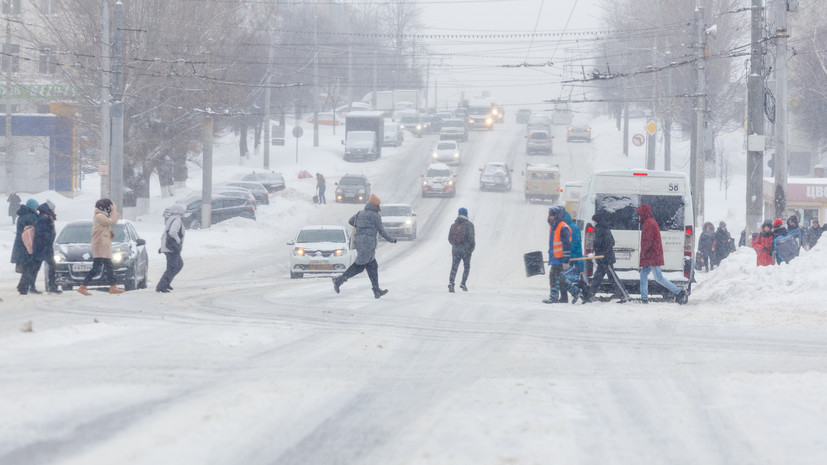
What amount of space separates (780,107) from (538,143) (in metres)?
50.7

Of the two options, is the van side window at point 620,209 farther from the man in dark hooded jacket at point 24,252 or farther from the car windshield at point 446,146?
the car windshield at point 446,146

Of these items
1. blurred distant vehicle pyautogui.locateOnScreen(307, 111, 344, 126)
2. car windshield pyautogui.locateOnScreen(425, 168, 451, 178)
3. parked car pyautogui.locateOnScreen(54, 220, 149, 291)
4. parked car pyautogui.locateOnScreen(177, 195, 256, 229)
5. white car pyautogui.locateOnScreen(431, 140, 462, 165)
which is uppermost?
blurred distant vehicle pyautogui.locateOnScreen(307, 111, 344, 126)

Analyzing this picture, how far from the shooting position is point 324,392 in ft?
25.3

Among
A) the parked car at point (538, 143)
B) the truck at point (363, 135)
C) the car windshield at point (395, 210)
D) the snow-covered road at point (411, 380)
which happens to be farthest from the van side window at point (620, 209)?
the parked car at point (538, 143)

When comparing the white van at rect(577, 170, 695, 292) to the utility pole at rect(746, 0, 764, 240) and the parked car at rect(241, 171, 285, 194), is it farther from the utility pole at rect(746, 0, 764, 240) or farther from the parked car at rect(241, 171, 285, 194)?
the parked car at rect(241, 171, 285, 194)

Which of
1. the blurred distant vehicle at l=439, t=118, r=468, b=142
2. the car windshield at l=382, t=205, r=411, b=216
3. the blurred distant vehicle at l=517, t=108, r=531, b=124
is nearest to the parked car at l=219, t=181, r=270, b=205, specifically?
the car windshield at l=382, t=205, r=411, b=216

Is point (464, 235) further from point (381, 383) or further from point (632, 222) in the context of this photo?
point (381, 383)

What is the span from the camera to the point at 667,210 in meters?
18.0

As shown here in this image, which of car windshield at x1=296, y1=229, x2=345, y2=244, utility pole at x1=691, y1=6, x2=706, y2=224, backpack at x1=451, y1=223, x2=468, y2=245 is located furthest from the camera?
utility pole at x1=691, y1=6, x2=706, y2=224

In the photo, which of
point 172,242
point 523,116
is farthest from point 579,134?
point 172,242

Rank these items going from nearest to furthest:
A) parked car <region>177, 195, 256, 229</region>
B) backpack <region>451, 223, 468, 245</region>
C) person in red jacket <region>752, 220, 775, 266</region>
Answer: backpack <region>451, 223, 468, 245</region> → person in red jacket <region>752, 220, 775, 266</region> → parked car <region>177, 195, 256, 229</region>

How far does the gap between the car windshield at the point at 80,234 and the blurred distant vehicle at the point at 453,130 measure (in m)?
62.4

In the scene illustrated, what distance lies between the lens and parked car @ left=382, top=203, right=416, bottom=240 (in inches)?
1543

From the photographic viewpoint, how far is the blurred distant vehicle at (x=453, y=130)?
3201 inches
